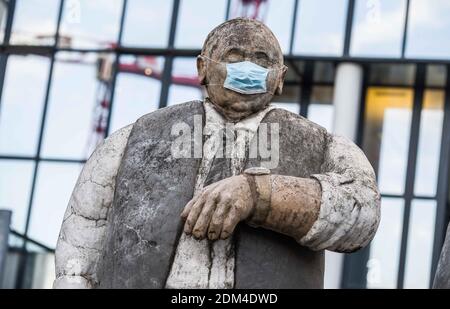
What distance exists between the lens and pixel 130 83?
33406 mm

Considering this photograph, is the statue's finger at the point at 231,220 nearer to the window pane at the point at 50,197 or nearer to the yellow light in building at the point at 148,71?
the window pane at the point at 50,197

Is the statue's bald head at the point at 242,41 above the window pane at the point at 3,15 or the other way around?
the other way around

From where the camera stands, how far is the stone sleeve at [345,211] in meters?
12.2

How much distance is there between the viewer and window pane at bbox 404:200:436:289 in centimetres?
3241

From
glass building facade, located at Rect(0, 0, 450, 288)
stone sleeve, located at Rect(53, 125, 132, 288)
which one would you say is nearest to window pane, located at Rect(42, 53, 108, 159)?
glass building facade, located at Rect(0, 0, 450, 288)

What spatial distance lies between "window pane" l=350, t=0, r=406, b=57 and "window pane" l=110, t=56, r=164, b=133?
3.17m

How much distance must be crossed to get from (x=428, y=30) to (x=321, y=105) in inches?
95.7

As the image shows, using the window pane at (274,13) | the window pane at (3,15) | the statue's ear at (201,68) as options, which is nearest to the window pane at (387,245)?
the window pane at (274,13)

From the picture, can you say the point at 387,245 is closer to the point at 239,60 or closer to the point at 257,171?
the point at 239,60

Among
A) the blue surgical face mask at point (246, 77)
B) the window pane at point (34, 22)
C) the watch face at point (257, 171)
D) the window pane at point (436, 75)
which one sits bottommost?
the watch face at point (257, 171)

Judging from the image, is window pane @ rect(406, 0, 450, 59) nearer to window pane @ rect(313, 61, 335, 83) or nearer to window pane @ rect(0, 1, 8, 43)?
window pane @ rect(313, 61, 335, 83)

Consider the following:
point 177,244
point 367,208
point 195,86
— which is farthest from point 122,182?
point 195,86

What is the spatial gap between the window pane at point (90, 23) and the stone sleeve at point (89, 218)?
67.0 feet
